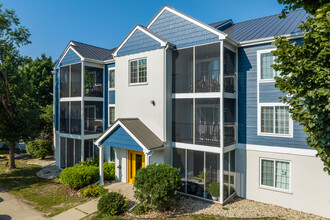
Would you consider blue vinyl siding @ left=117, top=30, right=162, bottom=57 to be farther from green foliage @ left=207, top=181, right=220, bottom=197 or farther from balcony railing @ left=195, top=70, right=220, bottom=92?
green foliage @ left=207, top=181, right=220, bottom=197

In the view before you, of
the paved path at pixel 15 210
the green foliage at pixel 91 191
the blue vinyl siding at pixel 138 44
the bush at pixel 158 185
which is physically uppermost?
the blue vinyl siding at pixel 138 44

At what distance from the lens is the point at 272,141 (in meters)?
11.3

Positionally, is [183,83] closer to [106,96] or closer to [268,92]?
[268,92]

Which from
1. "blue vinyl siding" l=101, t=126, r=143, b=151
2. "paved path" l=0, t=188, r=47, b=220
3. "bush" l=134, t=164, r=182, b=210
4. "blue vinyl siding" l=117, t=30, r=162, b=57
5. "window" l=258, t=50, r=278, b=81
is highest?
"blue vinyl siding" l=117, t=30, r=162, b=57

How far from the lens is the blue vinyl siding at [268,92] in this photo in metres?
11.2

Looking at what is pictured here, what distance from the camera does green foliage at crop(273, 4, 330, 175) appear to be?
18.4 ft

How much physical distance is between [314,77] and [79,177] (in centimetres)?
1287

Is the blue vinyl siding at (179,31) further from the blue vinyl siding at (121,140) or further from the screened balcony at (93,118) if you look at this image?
the screened balcony at (93,118)

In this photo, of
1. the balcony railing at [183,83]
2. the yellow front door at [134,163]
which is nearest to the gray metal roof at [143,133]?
the yellow front door at [134,163]

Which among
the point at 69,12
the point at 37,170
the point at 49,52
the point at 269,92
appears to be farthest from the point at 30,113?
the point at 269,92

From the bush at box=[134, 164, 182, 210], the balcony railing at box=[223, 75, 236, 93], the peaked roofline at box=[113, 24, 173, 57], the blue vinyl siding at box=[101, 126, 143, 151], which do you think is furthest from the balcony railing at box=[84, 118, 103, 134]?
the balcony railing at box=[223, 75, 236, 93]

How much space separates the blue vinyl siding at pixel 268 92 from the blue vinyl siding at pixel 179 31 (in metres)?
3.58

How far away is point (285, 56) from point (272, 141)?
6095mm

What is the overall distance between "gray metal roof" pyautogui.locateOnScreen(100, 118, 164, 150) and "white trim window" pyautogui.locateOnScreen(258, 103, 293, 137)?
566 cm
